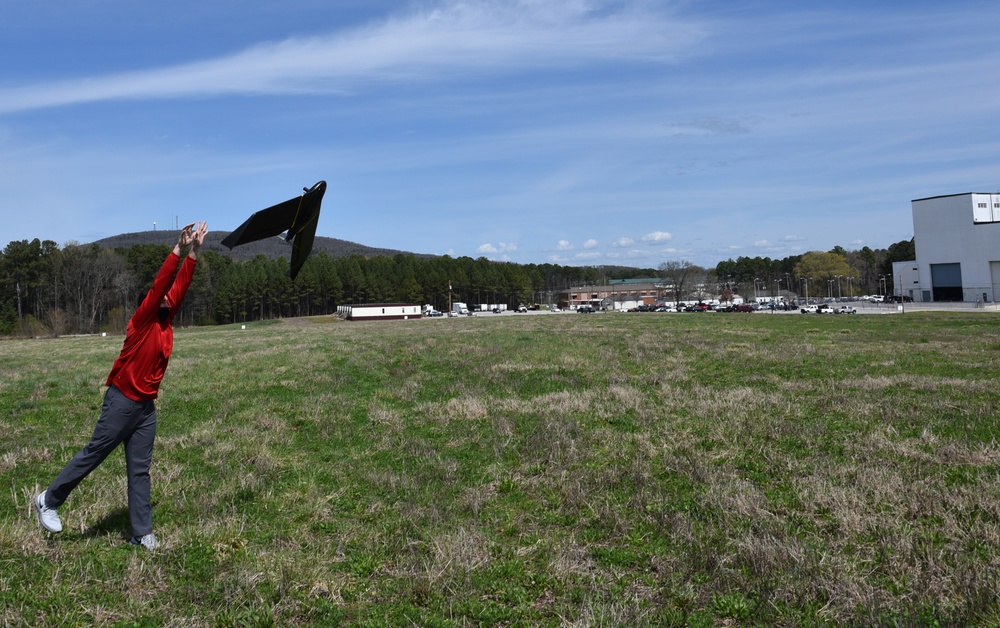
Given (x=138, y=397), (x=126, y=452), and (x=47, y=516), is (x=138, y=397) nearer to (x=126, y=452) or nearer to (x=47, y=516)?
(x=126, y=452)

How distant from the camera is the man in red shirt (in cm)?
627

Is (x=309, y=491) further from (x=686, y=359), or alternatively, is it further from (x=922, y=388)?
(x=686, y=359)

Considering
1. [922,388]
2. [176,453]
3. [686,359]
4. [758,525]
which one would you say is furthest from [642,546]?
[686,359]

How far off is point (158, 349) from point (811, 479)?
7.31m

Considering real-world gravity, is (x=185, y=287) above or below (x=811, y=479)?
above

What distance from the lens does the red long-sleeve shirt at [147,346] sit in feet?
20.5

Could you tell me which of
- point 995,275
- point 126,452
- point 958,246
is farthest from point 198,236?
point 958,246

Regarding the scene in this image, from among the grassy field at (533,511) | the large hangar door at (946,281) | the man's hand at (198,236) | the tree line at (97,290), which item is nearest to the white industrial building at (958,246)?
the large hangar door at (946,281)

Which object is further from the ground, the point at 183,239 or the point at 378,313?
the point at 183,239

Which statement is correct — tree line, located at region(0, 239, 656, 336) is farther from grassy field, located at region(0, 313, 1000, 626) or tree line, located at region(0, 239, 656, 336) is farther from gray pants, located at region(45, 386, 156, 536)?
gray pants, located at region(45, 386, 156, 536)

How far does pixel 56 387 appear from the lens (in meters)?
18.5

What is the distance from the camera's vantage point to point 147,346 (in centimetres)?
633

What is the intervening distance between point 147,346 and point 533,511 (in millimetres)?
4272

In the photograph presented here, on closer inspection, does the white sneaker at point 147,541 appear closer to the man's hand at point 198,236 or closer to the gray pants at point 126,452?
the gray pants at point 126,452
